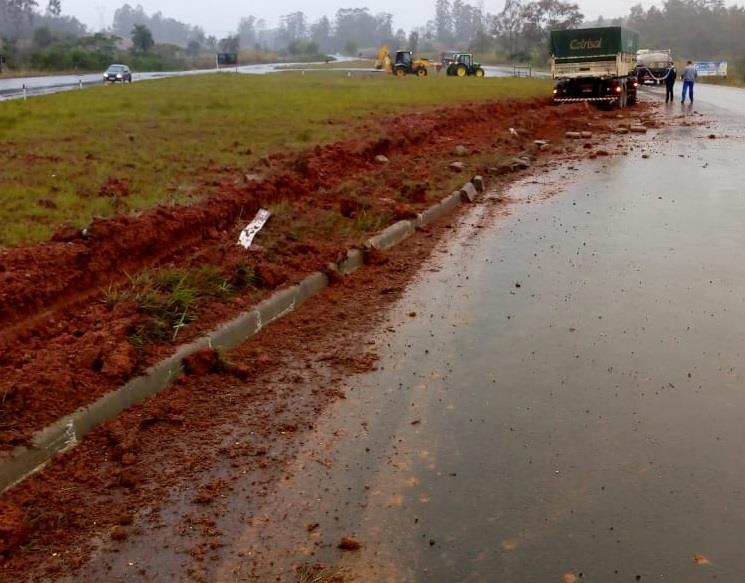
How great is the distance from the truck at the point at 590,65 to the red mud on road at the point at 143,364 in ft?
70.4

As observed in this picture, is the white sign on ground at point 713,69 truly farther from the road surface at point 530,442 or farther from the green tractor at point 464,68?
the road surface at point 530,442

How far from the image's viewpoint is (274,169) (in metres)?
12.5

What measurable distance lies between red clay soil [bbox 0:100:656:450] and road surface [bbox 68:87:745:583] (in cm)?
136

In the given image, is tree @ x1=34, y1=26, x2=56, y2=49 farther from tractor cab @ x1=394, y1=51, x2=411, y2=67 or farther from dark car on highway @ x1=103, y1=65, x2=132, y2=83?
tractor cab @ x1=394, y1=51, x2=411, y2=67

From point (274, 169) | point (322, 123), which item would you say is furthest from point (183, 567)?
point (322, 123)

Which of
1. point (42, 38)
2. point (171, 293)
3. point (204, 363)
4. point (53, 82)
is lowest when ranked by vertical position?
point (204, 363)

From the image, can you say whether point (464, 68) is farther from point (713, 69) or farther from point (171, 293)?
point (171, 293)

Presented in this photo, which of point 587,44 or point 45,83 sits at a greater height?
point 587,44

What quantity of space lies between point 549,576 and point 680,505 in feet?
3.22

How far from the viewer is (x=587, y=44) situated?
1181 inches

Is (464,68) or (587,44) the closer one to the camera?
(587,44)

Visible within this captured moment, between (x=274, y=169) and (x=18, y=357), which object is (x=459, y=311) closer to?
(x=18, y=357)

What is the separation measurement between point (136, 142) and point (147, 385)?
10.7m

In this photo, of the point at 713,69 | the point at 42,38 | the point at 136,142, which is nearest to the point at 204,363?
the point at 136,142
